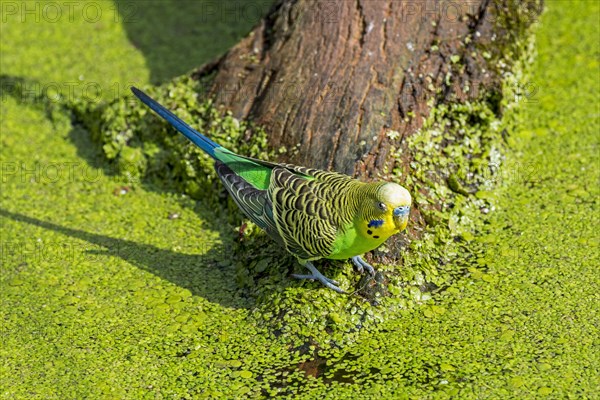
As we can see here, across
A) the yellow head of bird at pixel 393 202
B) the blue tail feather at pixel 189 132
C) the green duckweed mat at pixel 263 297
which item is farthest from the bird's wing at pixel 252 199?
the yellow head of bird at pixel 393 202

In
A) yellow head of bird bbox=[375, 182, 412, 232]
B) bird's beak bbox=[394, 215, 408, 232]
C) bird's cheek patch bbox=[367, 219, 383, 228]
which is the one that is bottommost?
bird's cheek patch bbox=[367, 219, 383, 228]

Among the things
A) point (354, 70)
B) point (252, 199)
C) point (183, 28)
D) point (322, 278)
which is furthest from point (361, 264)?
point (183, 28)

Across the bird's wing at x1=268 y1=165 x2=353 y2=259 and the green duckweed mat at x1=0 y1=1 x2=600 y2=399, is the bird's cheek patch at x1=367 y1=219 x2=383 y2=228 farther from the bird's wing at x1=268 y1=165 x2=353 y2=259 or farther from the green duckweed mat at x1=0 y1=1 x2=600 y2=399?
the green duckweed mat at x1=0 y1=1 x2=600 y2=399

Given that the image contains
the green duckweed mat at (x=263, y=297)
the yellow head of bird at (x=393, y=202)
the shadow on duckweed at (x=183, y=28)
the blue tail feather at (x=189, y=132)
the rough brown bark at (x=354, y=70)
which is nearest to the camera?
the yellow head of bird at (x=393, y=202)

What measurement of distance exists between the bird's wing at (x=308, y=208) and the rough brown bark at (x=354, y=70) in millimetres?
455

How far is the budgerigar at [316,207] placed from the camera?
367cm

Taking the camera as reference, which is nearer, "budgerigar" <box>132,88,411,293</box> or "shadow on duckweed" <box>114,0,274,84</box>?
"budgerigar" <box>132,88,411,293</box>

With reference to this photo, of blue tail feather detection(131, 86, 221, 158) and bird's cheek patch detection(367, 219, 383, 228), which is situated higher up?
bird's cheek patch detection(367, 219, 383, 228)

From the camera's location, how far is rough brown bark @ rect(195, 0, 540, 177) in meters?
4.64

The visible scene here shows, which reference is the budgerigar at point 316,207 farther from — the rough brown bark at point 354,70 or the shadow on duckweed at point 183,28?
the shadow on duckweed at point 183,28

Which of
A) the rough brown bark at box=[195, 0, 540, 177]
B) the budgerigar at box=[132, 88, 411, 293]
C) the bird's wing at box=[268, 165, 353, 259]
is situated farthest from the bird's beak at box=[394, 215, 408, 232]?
the rough brown bark at box=[195, 0, 540, 177]

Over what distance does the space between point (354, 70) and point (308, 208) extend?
129 centimetres

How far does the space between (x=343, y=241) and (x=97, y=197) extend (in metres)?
2.11

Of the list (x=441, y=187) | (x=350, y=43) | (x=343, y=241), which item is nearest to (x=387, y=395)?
(x=343, y=241)
